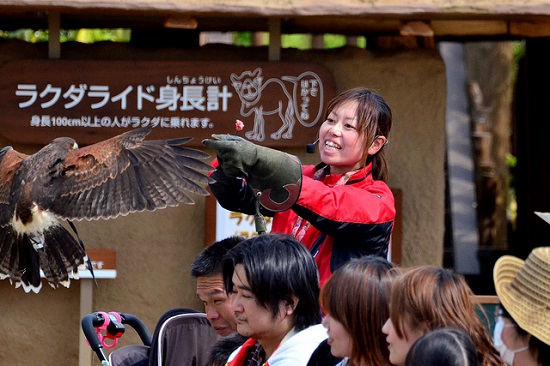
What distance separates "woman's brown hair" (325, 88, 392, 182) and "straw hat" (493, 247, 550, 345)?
916 mm

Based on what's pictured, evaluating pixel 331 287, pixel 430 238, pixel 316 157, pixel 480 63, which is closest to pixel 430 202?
pixel 430 238

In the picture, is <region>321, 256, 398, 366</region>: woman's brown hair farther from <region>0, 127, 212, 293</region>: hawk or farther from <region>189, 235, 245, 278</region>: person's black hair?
<region>0, 127, 212, 293</region>: hawk

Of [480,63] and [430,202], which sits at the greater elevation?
[480,63]

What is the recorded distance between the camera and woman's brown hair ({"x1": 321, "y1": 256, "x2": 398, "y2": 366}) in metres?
2.62

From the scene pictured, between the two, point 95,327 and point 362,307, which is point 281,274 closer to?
point 362,307

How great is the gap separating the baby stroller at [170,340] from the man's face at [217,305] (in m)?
0.09

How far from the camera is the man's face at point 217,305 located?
3.64 meters

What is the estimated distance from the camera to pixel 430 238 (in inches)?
237

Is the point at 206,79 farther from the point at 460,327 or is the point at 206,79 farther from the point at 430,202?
the point at 460,327

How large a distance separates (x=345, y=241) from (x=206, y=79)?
296 cm

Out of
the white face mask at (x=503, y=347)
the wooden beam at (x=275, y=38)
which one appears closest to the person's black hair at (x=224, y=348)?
the white face mask at (x=503, y=347)

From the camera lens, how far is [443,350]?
2168mm

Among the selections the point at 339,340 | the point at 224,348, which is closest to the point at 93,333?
the point at 224,348

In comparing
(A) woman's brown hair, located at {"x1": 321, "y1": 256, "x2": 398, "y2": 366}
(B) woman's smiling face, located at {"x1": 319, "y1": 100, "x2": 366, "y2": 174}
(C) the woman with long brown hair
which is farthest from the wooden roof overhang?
(C) the woman with long brown hair
